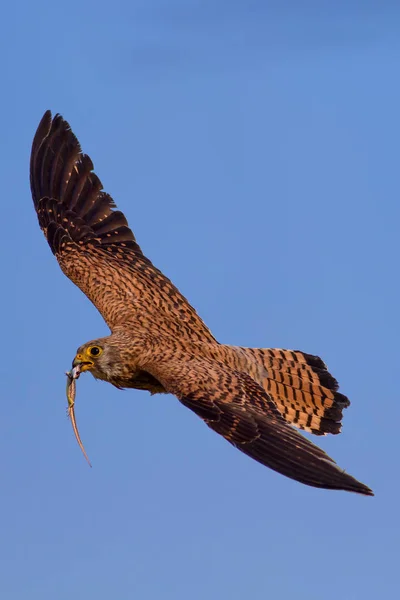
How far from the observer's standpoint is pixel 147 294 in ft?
48.8

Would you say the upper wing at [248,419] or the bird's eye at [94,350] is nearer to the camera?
the upper wing at [248,419]

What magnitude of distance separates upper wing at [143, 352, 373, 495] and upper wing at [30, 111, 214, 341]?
1.30 m

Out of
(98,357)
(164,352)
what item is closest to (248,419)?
(164,352)

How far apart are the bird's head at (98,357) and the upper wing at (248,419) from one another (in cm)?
54

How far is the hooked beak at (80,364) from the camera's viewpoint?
1370cm

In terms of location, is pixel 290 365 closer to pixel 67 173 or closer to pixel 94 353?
pixel 94 353

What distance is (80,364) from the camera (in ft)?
45.0

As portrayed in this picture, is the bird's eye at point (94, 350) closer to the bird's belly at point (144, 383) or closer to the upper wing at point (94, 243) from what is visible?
the bird's belly at point (144, 383)

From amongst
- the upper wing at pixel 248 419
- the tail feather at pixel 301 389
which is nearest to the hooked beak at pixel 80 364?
the upper wing at pixel 248 419

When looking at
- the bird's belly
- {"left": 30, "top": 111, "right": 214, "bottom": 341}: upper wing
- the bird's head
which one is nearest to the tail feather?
{"left": 30, "top": 111, "right": 214, "bottom": 341}: upper wing

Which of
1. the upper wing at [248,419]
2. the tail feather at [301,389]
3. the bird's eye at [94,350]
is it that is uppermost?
the tail feather at [301,389]

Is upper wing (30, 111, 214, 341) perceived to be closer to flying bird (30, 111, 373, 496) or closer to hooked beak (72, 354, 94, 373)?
flying bird (30, 111, 373, 496)

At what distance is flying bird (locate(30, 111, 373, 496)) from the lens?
12.0m

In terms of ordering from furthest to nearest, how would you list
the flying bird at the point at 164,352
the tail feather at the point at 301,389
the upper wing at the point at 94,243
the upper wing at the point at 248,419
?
the upper wing at the point at 94,243 → the tail feather at the point at 301,389 → the flying bird at the point at 164,352 → the upper wing at the point at 248,419
